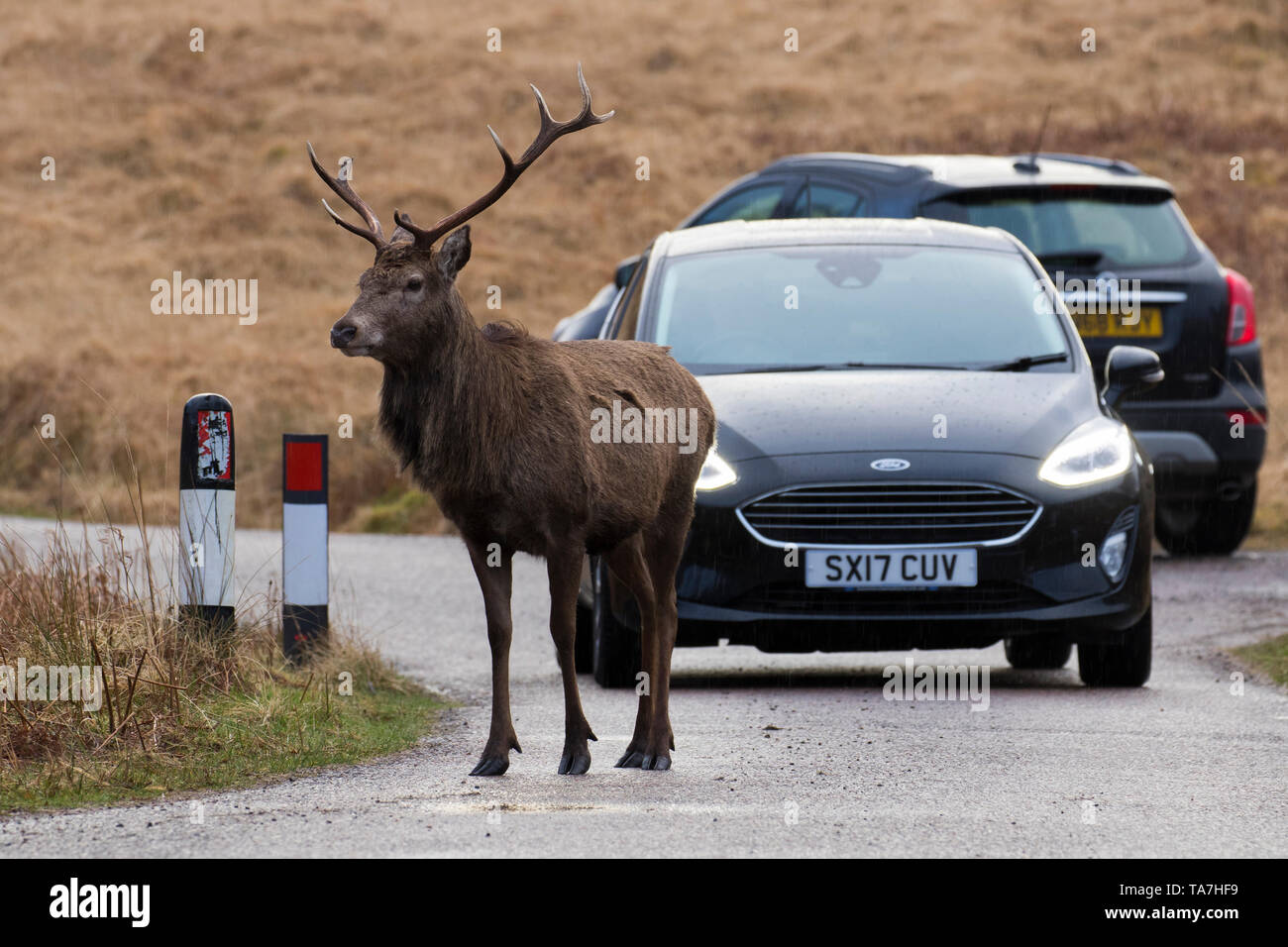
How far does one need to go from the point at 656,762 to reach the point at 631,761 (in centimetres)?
9

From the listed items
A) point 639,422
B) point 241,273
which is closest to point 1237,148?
point 241,273

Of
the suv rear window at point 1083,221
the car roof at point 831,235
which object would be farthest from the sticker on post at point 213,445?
the suv rear window at point 1083,221

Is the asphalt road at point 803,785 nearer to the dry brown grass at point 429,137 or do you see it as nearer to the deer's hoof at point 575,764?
the deer's hoof at point 575,764

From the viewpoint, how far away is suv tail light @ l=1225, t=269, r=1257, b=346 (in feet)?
46.0

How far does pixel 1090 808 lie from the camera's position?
636 cm

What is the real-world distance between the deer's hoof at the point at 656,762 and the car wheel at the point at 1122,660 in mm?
2792

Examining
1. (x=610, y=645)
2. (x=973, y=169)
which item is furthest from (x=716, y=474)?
(x=973, y=169)

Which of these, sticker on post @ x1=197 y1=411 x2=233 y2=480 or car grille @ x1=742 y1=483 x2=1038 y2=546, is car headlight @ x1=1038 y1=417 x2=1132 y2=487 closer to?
car grille @ x1=742 y1=483 x2=1038 y2=546

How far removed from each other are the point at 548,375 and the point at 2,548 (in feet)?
9.48

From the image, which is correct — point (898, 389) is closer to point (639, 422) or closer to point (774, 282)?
point (774, 282)

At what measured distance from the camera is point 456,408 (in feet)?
22.6

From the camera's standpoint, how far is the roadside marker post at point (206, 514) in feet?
26.8

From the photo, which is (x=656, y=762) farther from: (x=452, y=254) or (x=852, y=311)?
(x=852, y=311)

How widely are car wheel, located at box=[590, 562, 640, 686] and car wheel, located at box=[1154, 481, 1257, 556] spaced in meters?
6.80
